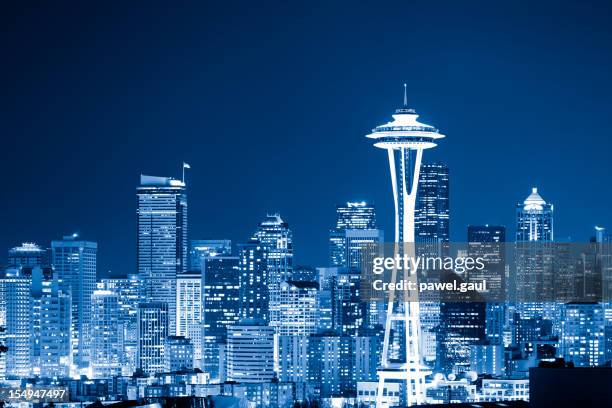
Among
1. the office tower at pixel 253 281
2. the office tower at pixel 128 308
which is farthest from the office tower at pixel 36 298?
the office tower at pixel 253 281

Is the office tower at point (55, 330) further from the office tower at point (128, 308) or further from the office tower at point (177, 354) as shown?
the office tower at point (177, 354)

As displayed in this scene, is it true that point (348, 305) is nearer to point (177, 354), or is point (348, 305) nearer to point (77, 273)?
point (177, 354)

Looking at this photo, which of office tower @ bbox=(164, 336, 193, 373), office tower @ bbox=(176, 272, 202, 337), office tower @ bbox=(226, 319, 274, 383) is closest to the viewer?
office tower @ bbox=(226, 319, 274, 383)

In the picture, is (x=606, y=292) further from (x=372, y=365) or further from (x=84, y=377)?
(x=84, y=377)

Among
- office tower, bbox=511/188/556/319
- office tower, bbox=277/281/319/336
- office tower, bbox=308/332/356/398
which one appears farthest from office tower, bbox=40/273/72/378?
office tower, bbox=511/188/556/319

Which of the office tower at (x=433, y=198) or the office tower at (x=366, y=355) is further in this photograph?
the office tower at (x=433, y=198)

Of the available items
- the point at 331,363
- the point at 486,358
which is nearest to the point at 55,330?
the point at 331,363

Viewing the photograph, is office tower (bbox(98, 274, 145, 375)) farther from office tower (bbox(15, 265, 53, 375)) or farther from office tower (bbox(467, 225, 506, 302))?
office tower (bbox(467, 225, 506, 302))
